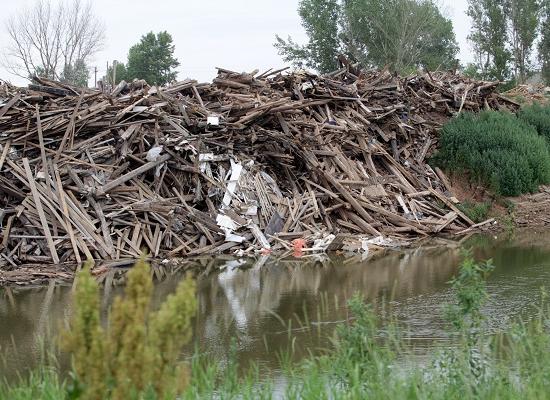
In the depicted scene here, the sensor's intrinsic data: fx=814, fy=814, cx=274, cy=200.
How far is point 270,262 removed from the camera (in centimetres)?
1371

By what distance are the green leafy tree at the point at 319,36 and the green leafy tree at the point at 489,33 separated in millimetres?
10393

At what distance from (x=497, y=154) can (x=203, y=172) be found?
777 centimetres

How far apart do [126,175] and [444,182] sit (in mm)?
8328

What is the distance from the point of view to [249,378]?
554 centimetres

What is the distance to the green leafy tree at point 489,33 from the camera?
160 ft

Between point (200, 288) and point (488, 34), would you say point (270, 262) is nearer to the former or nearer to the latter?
point (200, 288)

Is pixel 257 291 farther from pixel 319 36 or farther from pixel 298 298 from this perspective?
pixel 319 36

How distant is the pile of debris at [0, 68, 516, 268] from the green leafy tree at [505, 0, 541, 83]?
34.2 meters

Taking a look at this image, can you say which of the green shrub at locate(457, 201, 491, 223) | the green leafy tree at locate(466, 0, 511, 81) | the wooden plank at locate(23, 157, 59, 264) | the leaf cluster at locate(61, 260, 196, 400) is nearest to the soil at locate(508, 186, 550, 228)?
the green shrub at locate(457, 201, 491, 223)

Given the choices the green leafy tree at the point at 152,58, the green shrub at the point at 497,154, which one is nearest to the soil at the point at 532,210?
the green shrub at the point at 497,154

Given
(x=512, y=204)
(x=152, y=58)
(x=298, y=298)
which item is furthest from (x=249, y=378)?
(x=152, y=58)

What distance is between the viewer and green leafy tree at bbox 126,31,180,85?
2354 inches

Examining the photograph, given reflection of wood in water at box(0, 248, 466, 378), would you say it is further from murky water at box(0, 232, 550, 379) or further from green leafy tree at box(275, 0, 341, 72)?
green leafy tree at box(275, 0, 341, 72)

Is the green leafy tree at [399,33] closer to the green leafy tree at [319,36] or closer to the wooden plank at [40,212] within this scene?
the green leafy tree at [319,36]
